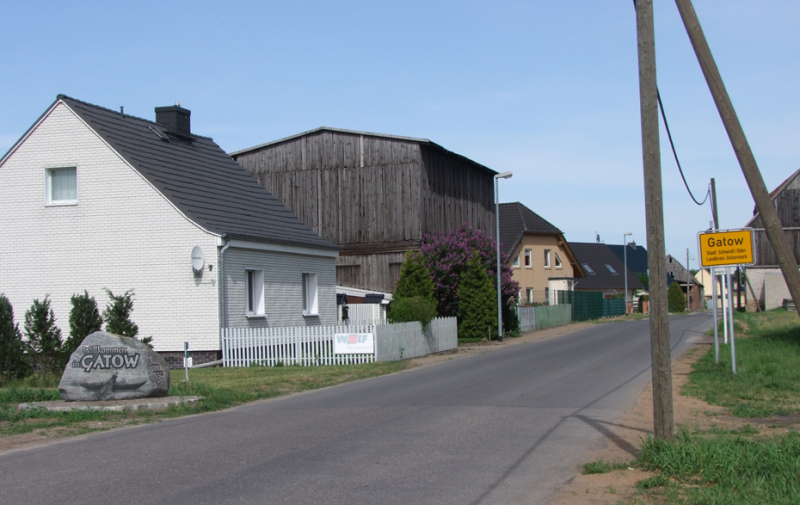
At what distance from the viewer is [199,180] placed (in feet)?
82.7

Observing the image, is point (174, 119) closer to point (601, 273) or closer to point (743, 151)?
point (743, 151)

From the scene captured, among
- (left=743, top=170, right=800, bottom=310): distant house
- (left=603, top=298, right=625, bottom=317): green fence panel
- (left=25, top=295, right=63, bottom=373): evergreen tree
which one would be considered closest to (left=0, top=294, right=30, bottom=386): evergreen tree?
(left=25, top=295, right=63, bottom=373): evergreen tree

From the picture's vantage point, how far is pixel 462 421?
1129 centimetres

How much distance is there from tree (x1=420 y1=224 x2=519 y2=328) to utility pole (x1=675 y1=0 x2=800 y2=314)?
927 inches

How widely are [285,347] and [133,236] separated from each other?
210 inches

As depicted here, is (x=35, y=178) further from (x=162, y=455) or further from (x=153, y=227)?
(x=162, y=455)

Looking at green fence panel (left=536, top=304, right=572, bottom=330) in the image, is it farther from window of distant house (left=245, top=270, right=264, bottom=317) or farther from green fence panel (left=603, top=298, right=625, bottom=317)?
window of distant house (left=245, top=270, right=264, bottom=317)

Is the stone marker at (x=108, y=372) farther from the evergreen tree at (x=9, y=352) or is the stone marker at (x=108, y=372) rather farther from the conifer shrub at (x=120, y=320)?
the evergreen tree at (x=9, y=352)

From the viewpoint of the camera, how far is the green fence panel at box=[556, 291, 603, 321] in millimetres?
53500

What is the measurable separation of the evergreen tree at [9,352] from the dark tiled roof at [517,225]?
3989cm

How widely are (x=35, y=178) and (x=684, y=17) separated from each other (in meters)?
20.1

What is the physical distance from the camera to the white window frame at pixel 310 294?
27.2 metres

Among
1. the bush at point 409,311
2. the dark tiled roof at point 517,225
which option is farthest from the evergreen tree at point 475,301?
the dark tiled roof at point 517,225

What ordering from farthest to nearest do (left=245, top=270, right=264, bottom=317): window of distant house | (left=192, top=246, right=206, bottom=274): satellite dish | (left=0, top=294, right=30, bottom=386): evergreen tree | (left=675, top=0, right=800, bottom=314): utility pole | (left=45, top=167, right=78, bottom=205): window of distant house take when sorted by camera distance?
(left=245, top=270, right=264, bottom=317): window of distant house → (left=45, top=167, right=78, bottom=205): window of distant house → (left=192, top=246, right=206, bottom=274): satellite dish → (left=0, top=294, right=30, bottom=386): evergreen tree → (left=675, top=0, right=800, bottom=314): utility pole
